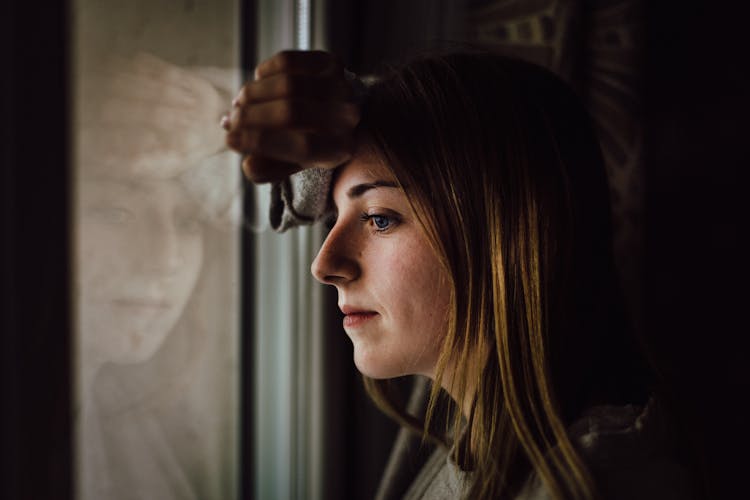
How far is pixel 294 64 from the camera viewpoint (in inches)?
24.4

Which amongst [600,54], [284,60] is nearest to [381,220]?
[284,60]

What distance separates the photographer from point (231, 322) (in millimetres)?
952

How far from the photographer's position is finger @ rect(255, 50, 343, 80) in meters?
0.62

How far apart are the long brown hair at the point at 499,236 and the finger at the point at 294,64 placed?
0.11 meters

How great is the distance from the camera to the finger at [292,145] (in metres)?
0.60

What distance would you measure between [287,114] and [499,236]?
31cm

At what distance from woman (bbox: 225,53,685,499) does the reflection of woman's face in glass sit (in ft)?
0.78

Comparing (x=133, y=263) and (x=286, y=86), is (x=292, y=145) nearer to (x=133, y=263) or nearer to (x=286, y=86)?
(x=286, y=86)

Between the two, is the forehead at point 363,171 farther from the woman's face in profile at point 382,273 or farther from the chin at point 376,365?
the chin at point 376,365

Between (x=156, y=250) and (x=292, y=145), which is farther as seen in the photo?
(x=156, y=250)

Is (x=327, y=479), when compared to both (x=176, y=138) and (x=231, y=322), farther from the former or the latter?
(x=176, y=138)

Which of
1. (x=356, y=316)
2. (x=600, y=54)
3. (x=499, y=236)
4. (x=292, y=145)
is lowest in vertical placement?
(x=356, y=316)

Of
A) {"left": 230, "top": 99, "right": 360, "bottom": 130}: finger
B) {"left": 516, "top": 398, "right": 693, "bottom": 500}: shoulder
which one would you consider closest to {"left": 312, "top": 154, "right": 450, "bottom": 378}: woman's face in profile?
{"left": 230, "top": 99, "right": 360, "bottom": 130}: finger

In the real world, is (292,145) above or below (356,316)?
above
